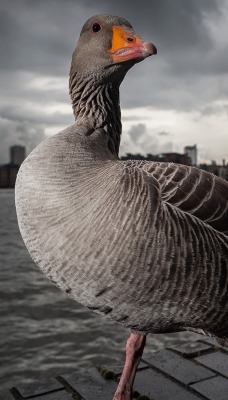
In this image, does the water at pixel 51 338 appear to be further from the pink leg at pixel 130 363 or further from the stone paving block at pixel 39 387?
the pink leg at pixel 130 363

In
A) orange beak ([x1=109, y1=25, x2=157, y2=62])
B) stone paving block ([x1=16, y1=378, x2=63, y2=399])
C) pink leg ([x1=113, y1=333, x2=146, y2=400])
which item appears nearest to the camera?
orange beak ([x1=109, y1=25, x2=157, y2=62])

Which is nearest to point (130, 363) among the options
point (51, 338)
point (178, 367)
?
point (178, 367)

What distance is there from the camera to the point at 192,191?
2.88 metres

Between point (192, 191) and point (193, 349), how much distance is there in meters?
2.87

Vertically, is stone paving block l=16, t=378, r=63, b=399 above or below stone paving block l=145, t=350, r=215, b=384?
below

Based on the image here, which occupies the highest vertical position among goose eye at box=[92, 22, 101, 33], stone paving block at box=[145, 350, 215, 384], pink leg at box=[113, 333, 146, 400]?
goose eye at box=[92, 22, 101, 33]

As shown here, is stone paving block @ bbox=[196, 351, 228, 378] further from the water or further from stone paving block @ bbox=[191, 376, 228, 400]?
the water

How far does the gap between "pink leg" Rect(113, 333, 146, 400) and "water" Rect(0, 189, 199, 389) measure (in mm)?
5059

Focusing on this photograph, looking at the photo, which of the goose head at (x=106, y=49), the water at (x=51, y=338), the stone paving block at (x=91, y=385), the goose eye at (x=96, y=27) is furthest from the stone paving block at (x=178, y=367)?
the water at (x=51, y=338)

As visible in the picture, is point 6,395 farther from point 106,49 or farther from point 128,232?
point 106,49

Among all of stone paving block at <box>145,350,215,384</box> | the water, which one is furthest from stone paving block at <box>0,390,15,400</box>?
the water

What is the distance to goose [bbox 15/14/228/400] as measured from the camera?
2.61 metres

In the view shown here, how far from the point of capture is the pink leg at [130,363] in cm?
346

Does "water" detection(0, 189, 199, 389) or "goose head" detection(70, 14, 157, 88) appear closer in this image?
"goose head" detection(70, 14, 157, 88)
